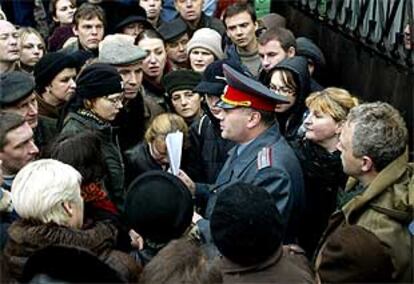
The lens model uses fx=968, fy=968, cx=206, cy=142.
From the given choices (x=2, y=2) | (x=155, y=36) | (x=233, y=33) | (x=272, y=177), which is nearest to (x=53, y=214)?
(x=272, y=177)

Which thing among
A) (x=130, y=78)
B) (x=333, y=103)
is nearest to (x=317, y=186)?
(x=333, y=103)

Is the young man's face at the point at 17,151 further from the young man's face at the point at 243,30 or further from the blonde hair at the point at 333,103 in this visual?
the young man's face at the point at 243,30

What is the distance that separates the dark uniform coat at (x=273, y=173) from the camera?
4.80 m

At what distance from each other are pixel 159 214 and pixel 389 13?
12.0ft

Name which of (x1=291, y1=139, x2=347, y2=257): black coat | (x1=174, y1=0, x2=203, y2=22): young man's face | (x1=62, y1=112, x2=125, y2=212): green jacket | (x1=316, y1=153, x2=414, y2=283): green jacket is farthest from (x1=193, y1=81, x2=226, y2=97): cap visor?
(x1=174, y1=0, x2=203, y2=22): young man's face

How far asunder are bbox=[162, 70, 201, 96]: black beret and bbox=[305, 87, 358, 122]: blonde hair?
4.78 feet

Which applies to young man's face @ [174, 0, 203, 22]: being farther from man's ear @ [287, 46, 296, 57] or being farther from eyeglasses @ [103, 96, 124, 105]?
eyeglasses @ [103, 96, 124, 105]

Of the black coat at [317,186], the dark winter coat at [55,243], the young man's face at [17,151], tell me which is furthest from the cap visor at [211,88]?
the dark winter coat at [55,243]

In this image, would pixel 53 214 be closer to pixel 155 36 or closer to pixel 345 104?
pixel 345 104

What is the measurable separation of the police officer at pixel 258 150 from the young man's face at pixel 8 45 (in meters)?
2.24

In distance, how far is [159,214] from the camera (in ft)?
13.4

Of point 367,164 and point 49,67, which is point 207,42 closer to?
point 49,67

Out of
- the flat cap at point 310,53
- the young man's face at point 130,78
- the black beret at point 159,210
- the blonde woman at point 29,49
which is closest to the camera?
the black beret at point 159,210

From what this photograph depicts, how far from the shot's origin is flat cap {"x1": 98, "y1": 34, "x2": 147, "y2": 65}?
6.73 meters
